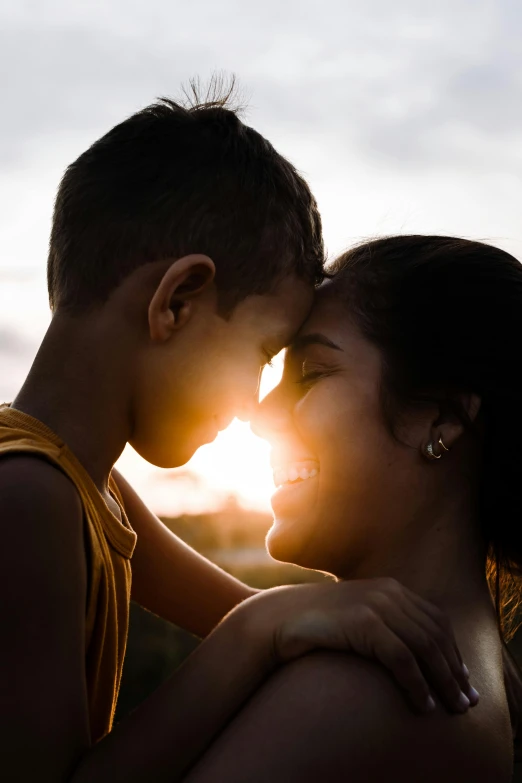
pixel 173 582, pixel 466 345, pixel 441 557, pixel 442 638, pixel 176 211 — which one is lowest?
pixel 173 582

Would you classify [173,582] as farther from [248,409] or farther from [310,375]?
[310,375]

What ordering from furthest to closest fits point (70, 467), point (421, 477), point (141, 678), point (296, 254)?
point (141, 678) < point (296, 254) < point (421, 477) < point (70, 467)

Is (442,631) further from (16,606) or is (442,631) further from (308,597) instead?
(16,606)

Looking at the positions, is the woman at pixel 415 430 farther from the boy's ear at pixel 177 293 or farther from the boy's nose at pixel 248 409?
the boy's ear at pixel 177 293

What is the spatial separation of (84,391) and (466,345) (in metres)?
1.21

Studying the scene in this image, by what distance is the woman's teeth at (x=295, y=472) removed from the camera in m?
2.88

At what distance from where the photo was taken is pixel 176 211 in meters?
2.80

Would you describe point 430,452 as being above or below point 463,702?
above

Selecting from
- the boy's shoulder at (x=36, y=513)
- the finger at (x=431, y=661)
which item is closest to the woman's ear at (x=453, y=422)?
the finger at (x=431, y=661)

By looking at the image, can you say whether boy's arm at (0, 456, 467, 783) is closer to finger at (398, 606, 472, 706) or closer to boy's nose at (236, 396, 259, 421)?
finger at (398, 606, 472, 706)

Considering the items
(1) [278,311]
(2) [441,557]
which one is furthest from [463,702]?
(1) [278,311]

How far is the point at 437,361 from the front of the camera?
9.09 feet

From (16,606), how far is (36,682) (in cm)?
18

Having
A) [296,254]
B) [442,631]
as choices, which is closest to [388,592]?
[442,631]
